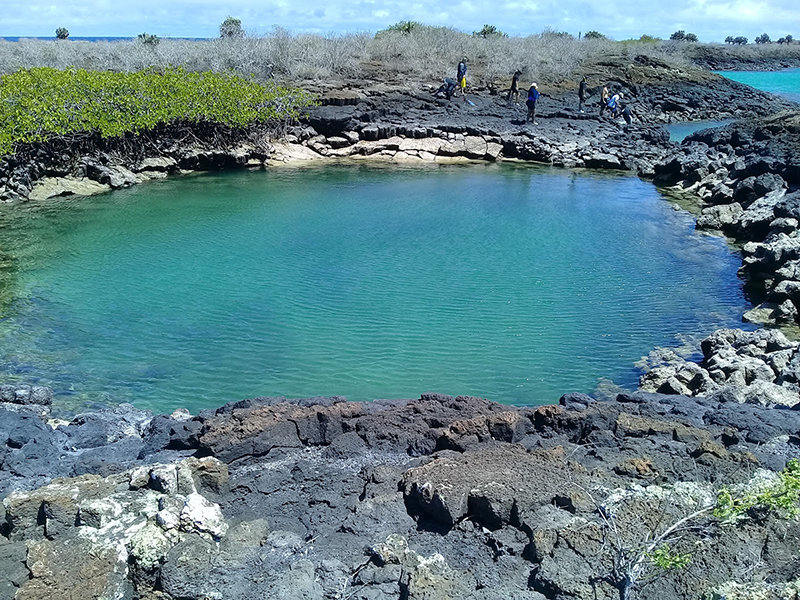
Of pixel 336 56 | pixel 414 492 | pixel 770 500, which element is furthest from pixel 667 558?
pixel 336 56

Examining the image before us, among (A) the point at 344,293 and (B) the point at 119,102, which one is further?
(B) the point at 119,102

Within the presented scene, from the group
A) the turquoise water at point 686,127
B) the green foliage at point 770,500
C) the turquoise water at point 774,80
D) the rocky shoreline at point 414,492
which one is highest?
the turquoise water at point 774,80

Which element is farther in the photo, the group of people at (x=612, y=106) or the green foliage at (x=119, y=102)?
the group of people at (x=612, y=106)

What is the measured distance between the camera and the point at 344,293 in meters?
19.4

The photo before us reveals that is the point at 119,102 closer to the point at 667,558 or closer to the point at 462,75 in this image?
the point at 462,75

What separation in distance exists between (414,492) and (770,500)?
3.70m

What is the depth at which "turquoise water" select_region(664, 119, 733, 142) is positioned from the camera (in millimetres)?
48719

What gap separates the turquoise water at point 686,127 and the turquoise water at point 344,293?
19.6m

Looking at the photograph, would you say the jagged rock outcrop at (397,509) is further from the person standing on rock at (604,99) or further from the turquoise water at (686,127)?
the turquoise water at (686,127)

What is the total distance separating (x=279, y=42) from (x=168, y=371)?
35921 millimetres

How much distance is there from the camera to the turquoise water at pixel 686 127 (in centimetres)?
4872

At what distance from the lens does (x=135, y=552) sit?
745cm

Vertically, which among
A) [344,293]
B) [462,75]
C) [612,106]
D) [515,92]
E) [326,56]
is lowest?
[344,293]

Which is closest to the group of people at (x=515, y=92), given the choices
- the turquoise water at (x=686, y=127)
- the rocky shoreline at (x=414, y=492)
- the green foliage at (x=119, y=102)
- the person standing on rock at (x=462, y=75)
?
the person standing on rock at (x=462, y=75)
